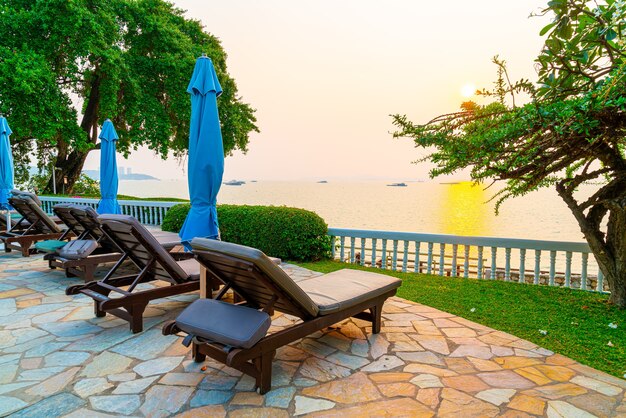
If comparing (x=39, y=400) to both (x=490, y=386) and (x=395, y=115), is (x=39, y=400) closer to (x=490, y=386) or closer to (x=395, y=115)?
(x=490, y=386)

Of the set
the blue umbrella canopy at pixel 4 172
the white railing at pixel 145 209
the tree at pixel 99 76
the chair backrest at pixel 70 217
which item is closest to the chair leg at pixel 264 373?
the chair backrest at pixel 70 217

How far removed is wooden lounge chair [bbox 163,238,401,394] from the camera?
8.52ft

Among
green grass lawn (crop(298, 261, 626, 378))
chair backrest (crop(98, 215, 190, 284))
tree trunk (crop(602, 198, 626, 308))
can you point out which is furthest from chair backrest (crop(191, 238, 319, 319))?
tree trunk (crop(602, 198, 626, 308))

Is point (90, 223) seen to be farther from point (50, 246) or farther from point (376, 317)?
point (376, 317)

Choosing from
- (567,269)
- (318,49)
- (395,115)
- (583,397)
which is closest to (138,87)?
(318,49)

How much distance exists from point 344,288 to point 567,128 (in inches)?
96.1

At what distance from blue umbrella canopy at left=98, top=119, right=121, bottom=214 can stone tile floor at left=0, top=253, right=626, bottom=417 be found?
416cm

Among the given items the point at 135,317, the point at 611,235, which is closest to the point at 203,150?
the point at 135,317

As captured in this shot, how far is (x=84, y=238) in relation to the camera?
6.08m

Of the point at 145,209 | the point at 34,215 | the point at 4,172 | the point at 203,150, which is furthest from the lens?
the point at 145,209

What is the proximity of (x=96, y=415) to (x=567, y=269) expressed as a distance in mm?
6399

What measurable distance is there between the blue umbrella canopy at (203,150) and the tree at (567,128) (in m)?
2.10

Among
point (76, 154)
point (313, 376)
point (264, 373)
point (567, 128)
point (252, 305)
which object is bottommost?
point (313, 376)

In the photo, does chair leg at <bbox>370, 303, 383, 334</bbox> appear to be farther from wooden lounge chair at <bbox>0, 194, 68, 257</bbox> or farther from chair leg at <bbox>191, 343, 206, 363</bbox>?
wooden lounge chair at <bbox>0, 194, 68, 257</bbox>
